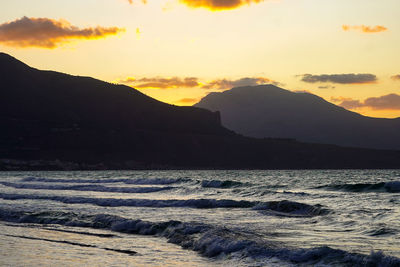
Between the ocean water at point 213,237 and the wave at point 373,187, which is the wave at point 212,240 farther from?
the wave at point 373,187

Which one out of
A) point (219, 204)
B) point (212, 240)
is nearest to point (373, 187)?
point (219, 204)

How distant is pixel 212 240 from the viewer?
18281 millimetres

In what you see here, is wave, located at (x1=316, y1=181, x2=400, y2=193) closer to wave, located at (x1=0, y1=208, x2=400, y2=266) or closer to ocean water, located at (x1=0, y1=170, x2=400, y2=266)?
ocean water, located at (x1=0, y1=170, x2=400, y2=266)

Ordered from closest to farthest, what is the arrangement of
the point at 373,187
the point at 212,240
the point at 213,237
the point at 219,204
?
1. the point at 212,240
2. the point at 213,237
3. the point at 219,204
4. the point at 373,187

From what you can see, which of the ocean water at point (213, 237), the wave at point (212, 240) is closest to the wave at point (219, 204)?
the ocean water at point (213, 237)

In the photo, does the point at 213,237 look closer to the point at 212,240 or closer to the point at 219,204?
the point at 212,240

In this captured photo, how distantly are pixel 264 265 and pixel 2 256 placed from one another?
8.23 m

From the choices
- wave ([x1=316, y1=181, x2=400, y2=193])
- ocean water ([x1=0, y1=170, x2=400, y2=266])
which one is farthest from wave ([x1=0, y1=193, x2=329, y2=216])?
wave ([x1=316, y1=181, x2=400, y2=193])

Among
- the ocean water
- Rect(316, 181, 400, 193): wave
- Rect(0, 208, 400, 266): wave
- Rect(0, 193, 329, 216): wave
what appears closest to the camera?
Rect(0, 208, 400, 266): wave

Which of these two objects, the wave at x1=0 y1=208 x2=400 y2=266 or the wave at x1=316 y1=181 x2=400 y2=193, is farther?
the wave at x1=316 y1=181 x2=400 y2=193

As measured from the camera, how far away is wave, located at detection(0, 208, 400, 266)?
1440 cm

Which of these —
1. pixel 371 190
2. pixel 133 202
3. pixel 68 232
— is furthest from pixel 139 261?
pixel 371 190

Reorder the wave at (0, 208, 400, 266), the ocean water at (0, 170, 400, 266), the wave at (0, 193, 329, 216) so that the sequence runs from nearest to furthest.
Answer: the wave at (0, 208, 400, 266) → the ocean water at (0, 170, 400, 266) → the wave at (0, 193, 329, 216)

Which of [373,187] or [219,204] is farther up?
[373,187]
